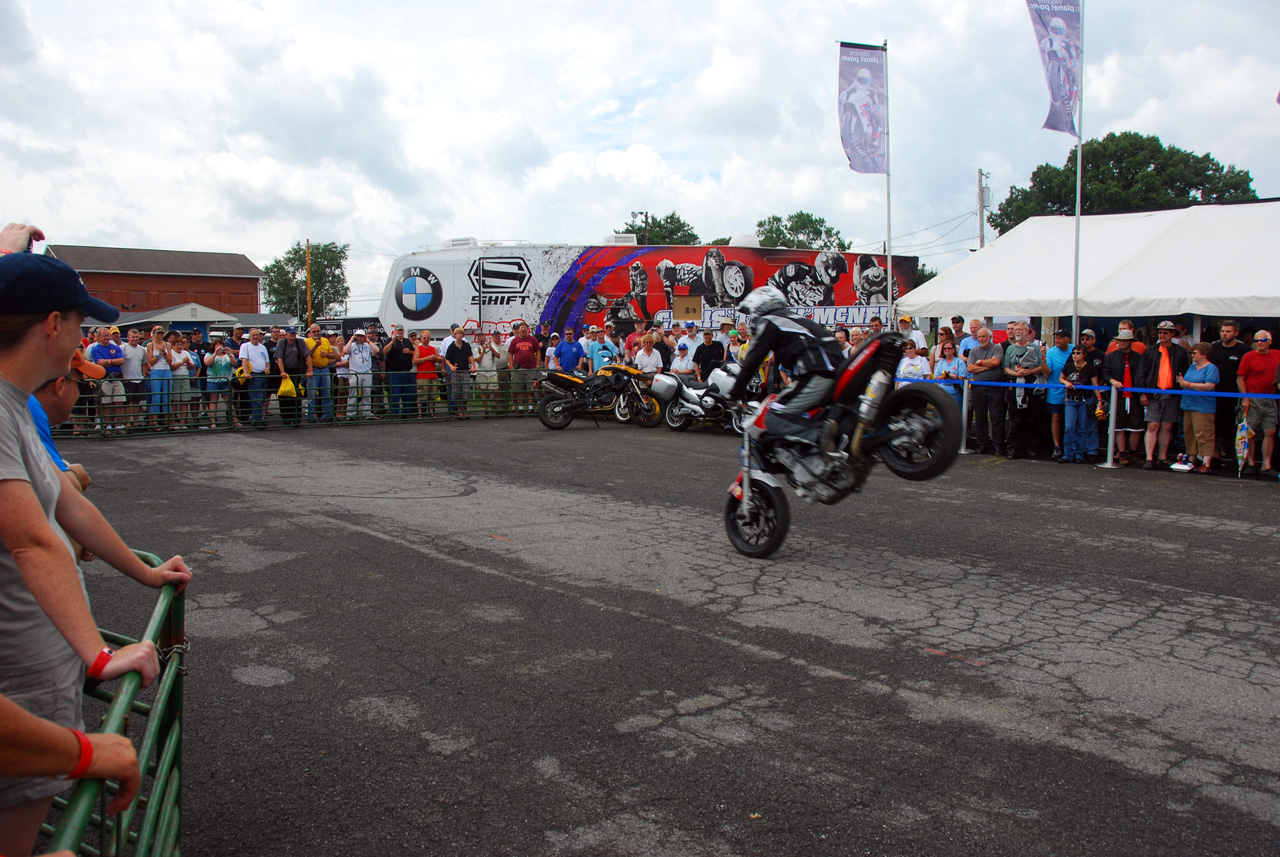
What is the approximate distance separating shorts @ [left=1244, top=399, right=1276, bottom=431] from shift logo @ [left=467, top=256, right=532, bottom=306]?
1866 cm

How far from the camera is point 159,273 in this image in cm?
8062

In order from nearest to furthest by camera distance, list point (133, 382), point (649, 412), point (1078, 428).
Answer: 1. point (1078, 428)
2. point (133, 382)
3. point (649, 412)

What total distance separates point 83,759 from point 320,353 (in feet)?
58.0

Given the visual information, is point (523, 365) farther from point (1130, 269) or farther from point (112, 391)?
point (1130, 269)

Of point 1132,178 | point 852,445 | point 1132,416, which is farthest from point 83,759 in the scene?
point 1132,178

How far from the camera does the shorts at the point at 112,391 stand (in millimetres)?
15234

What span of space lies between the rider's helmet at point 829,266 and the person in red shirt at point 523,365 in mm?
10340

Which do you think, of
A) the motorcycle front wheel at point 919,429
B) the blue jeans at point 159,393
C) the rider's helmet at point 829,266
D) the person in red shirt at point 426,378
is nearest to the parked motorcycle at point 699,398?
the motorcycle front wheel at point 919,429

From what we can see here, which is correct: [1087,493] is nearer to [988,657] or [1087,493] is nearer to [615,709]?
[988,657]

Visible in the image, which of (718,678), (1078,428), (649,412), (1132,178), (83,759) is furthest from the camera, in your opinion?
(1132,178)

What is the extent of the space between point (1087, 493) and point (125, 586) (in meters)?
9.36

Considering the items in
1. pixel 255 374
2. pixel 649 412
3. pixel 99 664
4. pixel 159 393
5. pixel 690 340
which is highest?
pixel 690 340

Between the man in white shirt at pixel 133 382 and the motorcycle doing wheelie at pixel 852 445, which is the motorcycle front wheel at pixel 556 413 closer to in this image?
the man in white shirt at pixel 133 382

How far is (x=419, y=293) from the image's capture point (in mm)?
25828
